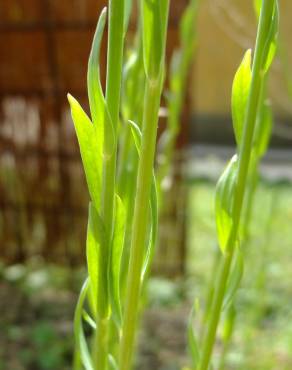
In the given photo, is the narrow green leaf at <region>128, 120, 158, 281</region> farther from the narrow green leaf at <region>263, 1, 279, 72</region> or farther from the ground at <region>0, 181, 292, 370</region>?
the ground at <region>0, 181, 292, 370</region>

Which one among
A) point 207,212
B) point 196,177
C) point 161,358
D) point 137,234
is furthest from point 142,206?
point 196,177

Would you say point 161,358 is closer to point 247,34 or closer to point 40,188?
point 40,188

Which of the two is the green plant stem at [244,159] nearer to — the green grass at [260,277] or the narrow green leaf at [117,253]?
the narrow green leaf at [117,253]

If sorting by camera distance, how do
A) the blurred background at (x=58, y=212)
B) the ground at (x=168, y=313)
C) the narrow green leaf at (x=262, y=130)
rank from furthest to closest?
the blurred background at (x=58, y=212)
the ground at (x=168, y=313)
the narrow green leaf at (x=262, y=130)

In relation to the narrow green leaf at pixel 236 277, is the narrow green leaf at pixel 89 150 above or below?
above

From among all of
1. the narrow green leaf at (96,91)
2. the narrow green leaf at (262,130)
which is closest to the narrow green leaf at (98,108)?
the narrow green leaf at (96,91)

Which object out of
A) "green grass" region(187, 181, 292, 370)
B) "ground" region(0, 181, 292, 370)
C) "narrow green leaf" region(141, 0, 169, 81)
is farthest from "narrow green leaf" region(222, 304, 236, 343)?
"ground" region(0, 181, 292, 370)
